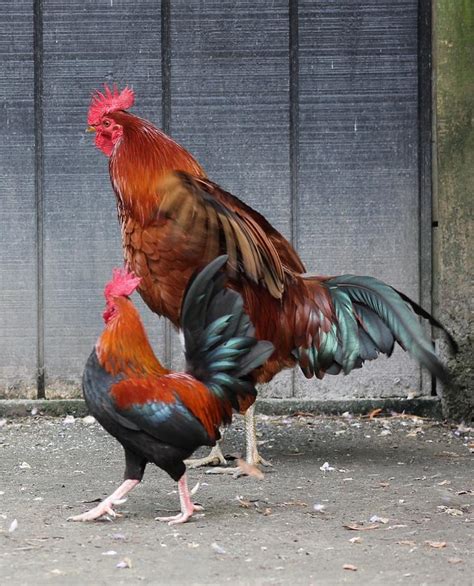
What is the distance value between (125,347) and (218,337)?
41 cm

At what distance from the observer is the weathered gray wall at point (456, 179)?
6.72 meters

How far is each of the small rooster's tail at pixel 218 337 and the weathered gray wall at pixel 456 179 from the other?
7.65 feet

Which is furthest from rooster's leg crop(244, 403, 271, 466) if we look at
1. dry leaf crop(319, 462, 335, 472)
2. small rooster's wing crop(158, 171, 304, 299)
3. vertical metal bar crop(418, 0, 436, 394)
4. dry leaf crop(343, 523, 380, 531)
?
vertical metal bar crop(418, 0, 436, 394)

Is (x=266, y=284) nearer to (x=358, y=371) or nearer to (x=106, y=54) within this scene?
(x=358, y=371)

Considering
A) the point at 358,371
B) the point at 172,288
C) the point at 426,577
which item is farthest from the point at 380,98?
the point at 426,577

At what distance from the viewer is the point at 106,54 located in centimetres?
703

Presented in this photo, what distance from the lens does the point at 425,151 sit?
700 cm

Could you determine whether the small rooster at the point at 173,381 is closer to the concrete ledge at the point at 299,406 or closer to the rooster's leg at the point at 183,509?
the rooster's leg at the point at 183,509

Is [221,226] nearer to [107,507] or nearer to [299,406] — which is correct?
[107,507]

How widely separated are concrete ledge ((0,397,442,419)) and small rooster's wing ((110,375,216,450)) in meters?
2.45

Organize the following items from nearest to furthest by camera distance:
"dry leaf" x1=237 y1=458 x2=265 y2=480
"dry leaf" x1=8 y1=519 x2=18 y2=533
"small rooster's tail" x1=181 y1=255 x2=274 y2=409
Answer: "dry leaf" x1=8 y1=519 x2=18 y2=533, "small rooster's tail" x1=181 y1=255 x2=274 y2=409, "dry leaf" x1=237 y1=458 x2=265 y2=480

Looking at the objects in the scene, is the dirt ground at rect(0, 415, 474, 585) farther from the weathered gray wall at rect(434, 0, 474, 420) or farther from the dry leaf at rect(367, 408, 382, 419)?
the weathered gray wall at rect(434, 0, 474, 420)

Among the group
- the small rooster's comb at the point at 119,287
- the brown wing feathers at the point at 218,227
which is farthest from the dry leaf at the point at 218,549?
the brown wing feathers at the point at 218,227

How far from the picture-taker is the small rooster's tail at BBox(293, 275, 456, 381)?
5766 millimetres
